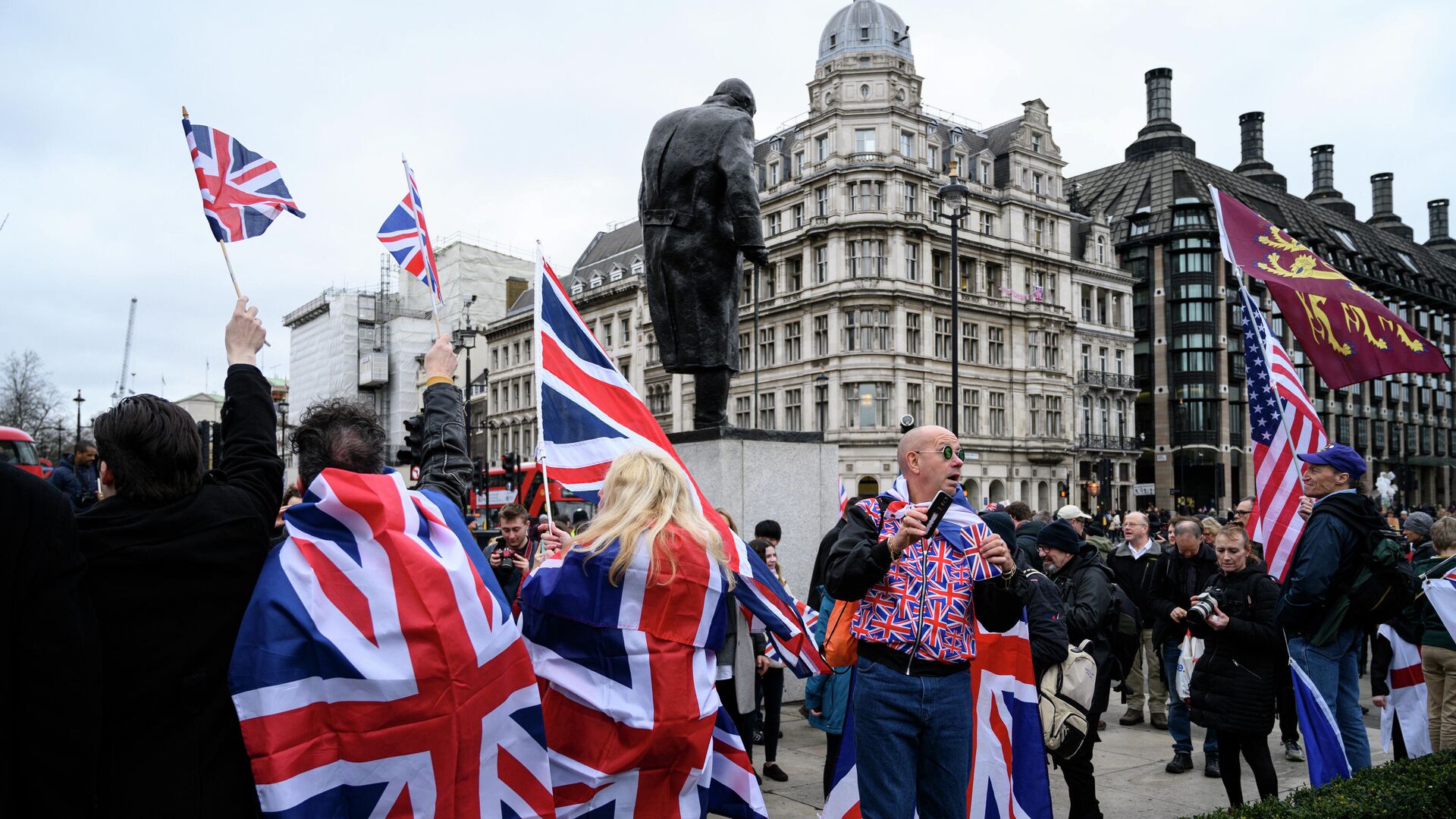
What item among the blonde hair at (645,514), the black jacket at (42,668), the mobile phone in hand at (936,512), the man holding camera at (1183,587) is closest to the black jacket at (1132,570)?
the man holding camera at (1183,587)

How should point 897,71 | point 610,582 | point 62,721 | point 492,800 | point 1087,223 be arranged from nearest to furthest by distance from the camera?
point 62,721
point 492,800
point 610,582
point 897,71
point 1087,223

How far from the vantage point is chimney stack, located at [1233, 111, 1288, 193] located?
8362 centimetres

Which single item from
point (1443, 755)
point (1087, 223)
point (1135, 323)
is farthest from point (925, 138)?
point (1443, 755)

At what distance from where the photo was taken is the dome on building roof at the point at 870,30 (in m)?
48.2

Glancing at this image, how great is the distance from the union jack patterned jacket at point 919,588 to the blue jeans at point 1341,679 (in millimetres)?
2874

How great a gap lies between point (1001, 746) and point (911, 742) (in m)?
0.93

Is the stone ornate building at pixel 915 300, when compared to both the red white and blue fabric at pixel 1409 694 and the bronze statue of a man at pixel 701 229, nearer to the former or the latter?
the bronze statue of a man at pixel 701 229

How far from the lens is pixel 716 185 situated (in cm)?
796

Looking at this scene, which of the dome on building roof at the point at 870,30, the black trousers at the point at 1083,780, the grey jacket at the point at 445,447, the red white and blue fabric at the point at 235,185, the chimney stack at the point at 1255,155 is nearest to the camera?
the grey jacket at the point at 445,447

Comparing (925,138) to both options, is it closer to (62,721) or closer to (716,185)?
(716,185)

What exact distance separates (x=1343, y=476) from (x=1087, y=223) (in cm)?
5545

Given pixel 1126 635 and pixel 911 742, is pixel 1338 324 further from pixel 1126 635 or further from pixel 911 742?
pixel 911 742

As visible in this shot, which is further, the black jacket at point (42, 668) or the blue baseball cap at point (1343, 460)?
the blue baseball cap at point (1343, 460)

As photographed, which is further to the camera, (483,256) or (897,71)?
(483,256)
